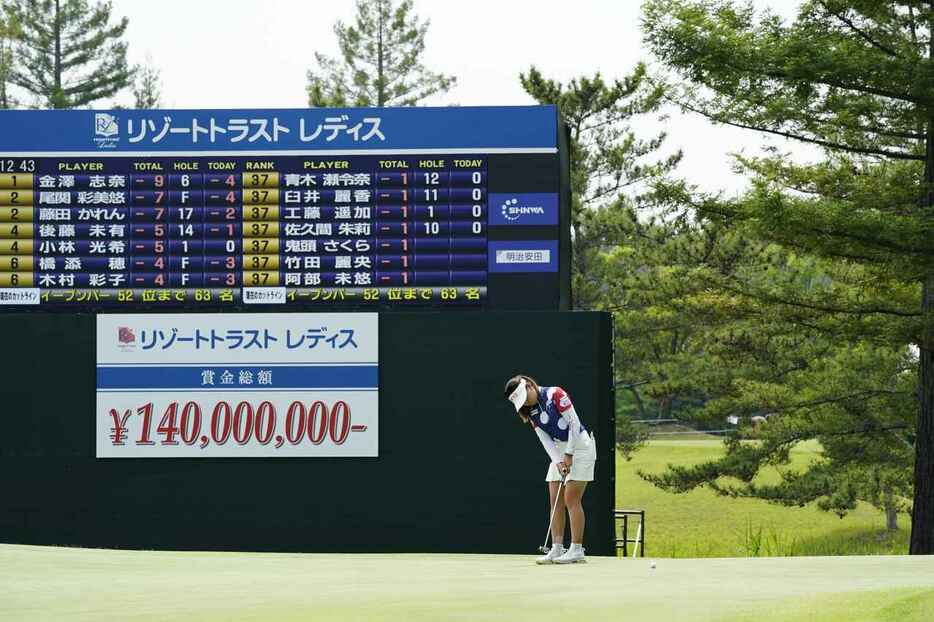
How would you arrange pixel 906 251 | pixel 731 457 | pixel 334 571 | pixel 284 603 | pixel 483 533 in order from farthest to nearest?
pixel 731 457 < pixel 906 251 < pixel 483 533 < pixel 334 571 < pixel 284 603

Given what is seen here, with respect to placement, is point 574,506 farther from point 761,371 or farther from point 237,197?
point 761,371

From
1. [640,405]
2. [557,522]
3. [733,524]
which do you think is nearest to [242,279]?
[557,522]

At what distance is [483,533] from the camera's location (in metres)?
14.4

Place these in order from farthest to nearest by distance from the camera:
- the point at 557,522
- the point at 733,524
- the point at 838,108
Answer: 1. the point at 733,524
2. the point at 838,108
3. the point at 557,522

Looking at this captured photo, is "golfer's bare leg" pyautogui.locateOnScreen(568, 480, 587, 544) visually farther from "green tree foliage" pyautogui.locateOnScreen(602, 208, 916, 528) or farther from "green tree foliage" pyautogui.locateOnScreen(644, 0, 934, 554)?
"green tree foliage" pyautogui.locateOnScreen(602, 208, 916, 528)

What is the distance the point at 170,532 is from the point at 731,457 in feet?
56.9

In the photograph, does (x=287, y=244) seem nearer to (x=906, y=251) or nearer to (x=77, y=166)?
(x=77, y=166)

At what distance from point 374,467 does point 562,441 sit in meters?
4.64

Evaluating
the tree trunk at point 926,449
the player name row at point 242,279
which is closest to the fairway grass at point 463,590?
the player name row at point 242,279

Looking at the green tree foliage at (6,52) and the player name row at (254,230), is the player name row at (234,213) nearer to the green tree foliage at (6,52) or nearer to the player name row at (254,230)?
the player name row at (254,230)

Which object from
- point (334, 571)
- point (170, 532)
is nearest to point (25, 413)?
point (170, 532)

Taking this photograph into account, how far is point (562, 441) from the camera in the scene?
33.8ft

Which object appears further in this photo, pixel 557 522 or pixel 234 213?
pixel 234 213

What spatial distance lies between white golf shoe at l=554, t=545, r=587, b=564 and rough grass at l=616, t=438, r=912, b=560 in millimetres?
22839
